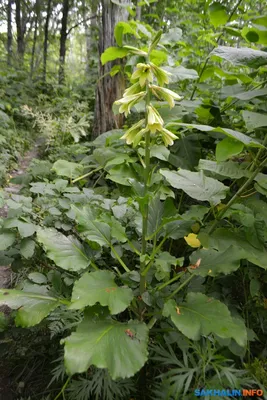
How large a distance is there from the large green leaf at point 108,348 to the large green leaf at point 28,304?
0.26 meters

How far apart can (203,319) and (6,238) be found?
1.33 m

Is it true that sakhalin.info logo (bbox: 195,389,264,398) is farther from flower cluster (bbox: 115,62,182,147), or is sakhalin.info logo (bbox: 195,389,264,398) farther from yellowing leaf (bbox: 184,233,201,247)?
flower cluster (bbox: 115,62,182,147)

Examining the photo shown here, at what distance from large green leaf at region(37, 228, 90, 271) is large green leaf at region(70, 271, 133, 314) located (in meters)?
0.15

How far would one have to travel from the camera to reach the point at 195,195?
1.61 m

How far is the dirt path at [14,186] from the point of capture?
252cm

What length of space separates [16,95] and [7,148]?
3.63 metres

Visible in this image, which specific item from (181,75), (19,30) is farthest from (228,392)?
(19,30)

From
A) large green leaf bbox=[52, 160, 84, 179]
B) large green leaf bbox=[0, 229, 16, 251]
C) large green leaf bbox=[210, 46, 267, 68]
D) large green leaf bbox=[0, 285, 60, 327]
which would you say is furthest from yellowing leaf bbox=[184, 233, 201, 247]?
large green leaf bbox=[52, 160, 84, 179]

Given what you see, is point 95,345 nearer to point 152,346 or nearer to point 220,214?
point 152,346

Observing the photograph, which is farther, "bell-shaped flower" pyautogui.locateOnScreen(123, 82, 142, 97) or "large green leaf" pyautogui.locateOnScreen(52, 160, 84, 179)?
"large green leaf" pyautogui.locateOnScreen(52, 160, 84, 179)

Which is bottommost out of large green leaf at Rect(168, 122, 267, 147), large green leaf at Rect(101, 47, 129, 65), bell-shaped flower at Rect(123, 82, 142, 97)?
large green leaf at Rect(168, 122, 267, 147)

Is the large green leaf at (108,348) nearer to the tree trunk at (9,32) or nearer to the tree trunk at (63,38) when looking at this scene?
the tree trunk at (63,38)

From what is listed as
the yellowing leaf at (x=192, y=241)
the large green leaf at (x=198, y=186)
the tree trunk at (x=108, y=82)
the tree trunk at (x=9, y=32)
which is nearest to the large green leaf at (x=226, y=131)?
the large green leaf at (x=198, y=186)

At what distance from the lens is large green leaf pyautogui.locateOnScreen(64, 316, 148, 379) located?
1047 mm
